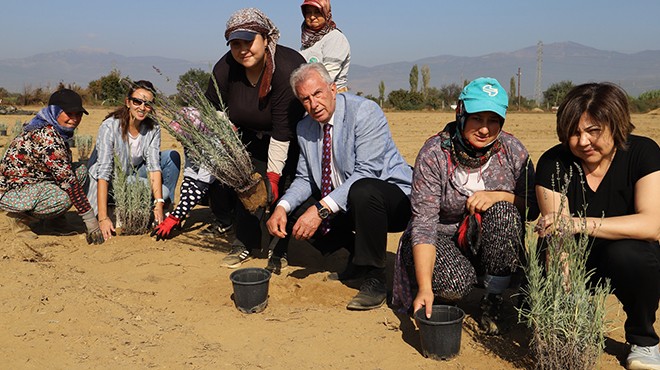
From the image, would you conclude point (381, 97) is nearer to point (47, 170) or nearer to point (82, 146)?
point (82, 146)

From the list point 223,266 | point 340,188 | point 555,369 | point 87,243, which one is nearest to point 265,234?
point 223,266

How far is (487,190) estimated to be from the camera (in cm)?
310

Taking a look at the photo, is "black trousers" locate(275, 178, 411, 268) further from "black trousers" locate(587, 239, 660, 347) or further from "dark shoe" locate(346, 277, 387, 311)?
"black trousers" locate(587, 239, 660, 347)

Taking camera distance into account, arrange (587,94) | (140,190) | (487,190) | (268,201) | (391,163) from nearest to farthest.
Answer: (587,94) < (487,190) < (391,163) < (268,201) < (140,190)

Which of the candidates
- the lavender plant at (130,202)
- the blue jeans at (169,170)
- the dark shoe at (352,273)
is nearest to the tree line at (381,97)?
the blue jeans at (169,170)

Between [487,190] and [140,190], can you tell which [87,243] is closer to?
[140,190]

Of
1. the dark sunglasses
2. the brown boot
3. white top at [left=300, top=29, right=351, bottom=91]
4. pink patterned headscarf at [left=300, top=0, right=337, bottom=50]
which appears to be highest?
pink patterned headscarf at [left=300, top=0, right=337, bottom=50]

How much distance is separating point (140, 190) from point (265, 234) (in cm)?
114

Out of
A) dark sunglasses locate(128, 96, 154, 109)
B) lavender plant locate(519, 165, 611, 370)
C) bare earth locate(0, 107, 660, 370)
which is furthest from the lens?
dark sunglasses locate(128, 96, 154, 109)

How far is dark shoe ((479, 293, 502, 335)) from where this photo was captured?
9.92 ft

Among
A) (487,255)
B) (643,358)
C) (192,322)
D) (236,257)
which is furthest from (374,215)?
(643,358)

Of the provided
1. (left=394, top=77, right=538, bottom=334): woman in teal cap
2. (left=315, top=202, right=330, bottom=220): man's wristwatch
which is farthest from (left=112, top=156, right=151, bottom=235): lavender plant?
(left=394, top=77, right=538, bottom=334): woman in teal cap

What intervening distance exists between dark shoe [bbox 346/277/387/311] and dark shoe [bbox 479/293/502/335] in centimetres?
64

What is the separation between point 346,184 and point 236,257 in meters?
1.22
